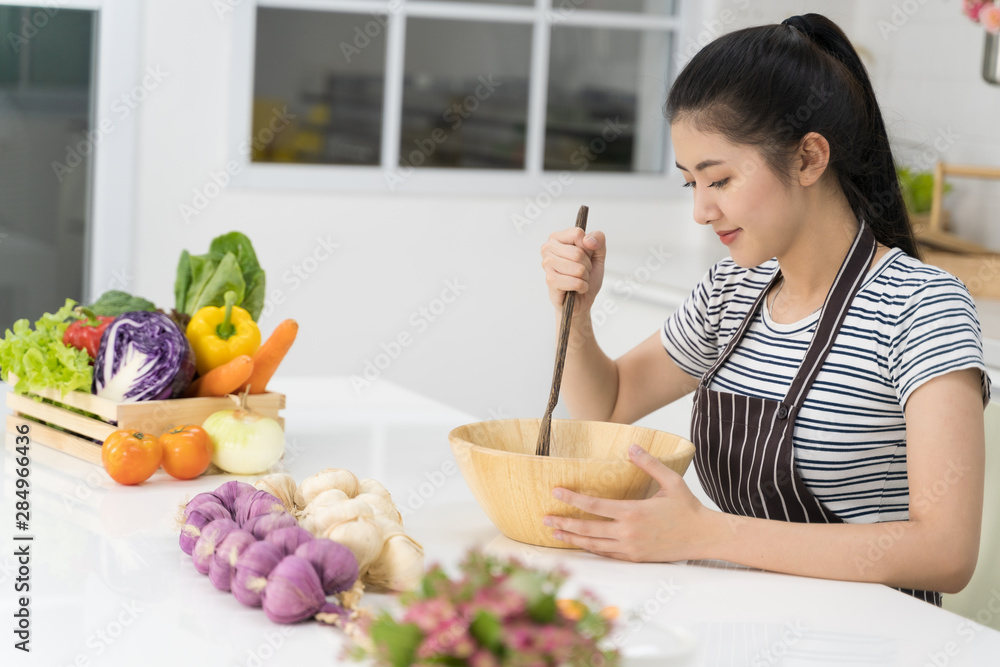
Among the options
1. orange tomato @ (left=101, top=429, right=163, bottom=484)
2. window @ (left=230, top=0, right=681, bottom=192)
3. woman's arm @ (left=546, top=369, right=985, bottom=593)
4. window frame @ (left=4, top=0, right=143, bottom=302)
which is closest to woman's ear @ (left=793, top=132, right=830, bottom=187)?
woman's arm @ (left=546, top=369, right=985, bottom=593)

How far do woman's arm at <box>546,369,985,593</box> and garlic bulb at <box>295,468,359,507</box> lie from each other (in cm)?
22

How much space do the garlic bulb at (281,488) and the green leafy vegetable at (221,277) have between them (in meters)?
0.52

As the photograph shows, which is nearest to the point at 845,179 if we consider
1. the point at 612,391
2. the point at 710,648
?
the point at 612,391

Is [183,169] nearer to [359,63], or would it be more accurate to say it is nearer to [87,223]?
[87,223]

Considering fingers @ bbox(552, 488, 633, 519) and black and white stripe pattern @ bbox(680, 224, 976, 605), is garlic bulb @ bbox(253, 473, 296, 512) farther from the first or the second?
black and white stripe pattern @ bbox(680, 224, 976, 605)

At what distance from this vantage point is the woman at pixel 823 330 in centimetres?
114

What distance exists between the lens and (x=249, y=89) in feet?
10.6

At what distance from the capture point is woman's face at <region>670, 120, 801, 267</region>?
1290 mm

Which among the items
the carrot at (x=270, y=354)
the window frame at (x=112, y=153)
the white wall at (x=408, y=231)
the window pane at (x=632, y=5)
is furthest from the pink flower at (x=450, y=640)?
the window pane at (x=632, y=5)

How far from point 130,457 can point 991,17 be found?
6.63 feet

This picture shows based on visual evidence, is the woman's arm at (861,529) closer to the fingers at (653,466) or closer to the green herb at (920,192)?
the fingers at (653,466)

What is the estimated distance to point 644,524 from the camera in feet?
3.55

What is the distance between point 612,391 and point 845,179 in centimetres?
52

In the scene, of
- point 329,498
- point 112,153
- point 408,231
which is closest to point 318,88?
point 408,231
